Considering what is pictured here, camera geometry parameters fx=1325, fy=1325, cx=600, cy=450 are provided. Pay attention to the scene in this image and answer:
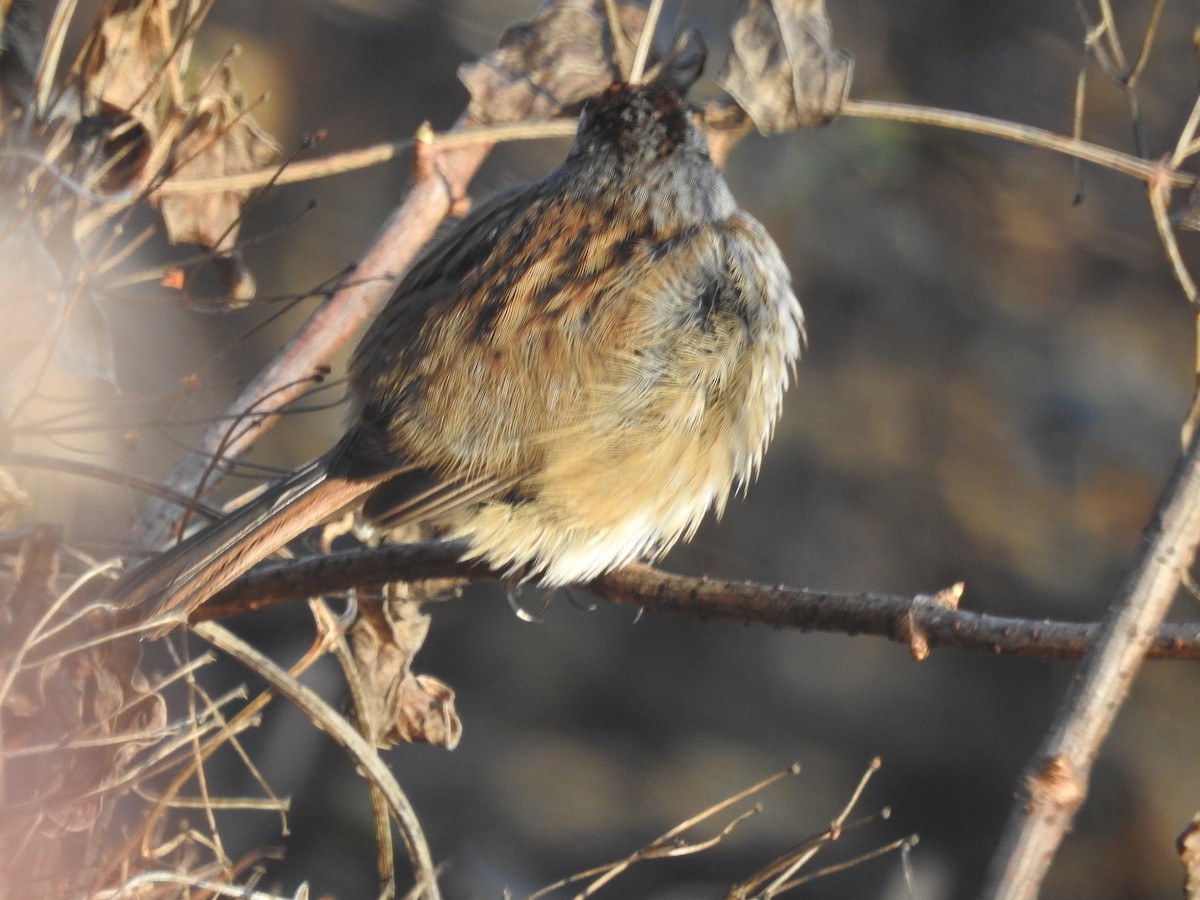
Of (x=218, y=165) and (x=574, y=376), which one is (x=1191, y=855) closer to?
(x=574, y=376)

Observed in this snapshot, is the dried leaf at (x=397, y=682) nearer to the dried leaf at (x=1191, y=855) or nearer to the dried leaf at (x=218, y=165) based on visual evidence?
the dried leaf at (x=218, y=165)

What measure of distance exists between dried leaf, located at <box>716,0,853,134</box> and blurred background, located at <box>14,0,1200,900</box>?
1.44 metres

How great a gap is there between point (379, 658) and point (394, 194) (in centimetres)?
227

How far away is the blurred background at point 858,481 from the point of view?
4457mm

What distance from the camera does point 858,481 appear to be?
480cm

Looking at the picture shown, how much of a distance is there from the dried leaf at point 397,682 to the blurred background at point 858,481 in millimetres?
1557

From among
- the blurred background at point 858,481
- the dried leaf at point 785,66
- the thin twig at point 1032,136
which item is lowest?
the blurred background at point 858,481

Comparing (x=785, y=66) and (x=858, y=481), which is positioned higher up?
(x=785, y=66)

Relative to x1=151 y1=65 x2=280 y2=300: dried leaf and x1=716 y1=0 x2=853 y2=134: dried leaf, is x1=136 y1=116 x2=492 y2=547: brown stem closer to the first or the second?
x1=151 y1=65 x2=280 y2=300: dried leaf

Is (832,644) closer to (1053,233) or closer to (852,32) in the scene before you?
(1053,233)

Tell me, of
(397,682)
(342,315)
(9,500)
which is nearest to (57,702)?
(9,500)

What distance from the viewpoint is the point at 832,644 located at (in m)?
4.78

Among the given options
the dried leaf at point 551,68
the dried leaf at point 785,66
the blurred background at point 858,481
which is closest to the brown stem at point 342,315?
the dried leaf at point 551,68

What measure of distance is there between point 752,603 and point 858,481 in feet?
9.05
